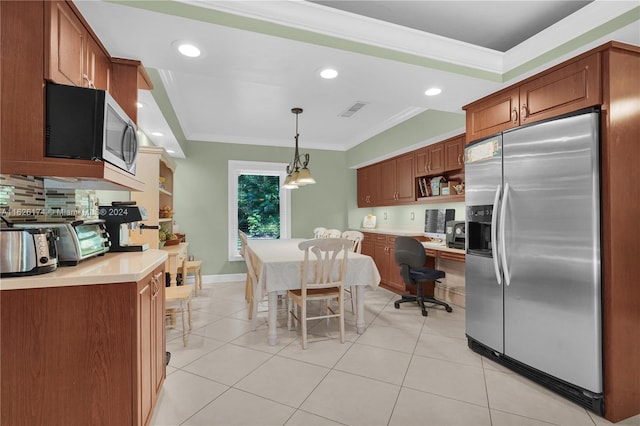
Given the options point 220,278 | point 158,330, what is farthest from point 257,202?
point 158,330

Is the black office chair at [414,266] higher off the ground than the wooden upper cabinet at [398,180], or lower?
lower

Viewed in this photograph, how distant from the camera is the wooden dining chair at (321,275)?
285 cm

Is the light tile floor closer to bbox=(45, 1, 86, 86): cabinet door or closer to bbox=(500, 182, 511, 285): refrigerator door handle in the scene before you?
bbox=(500, 182, 511, 285): refrigerator door handle

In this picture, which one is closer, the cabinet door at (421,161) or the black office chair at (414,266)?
the black office chair at (414,266)

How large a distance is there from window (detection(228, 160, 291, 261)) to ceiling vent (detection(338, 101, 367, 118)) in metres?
1.91

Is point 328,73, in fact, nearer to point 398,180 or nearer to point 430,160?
point 430,160

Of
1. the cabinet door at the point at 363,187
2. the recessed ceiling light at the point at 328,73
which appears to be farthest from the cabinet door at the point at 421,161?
the recessed ceiling light at the point at 328,73

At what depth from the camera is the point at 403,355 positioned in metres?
2.72

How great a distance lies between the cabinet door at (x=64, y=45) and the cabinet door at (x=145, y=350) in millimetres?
1145

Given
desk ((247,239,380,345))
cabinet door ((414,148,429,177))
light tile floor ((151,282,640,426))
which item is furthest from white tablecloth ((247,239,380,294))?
cabinet door ((414,148,429,177))

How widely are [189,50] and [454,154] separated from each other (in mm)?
3259

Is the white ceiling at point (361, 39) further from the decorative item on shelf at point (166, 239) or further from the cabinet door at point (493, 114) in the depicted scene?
the decorative item on shelf at point (166, 239)

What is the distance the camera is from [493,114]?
106 inches

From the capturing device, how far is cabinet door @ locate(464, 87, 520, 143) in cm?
249
